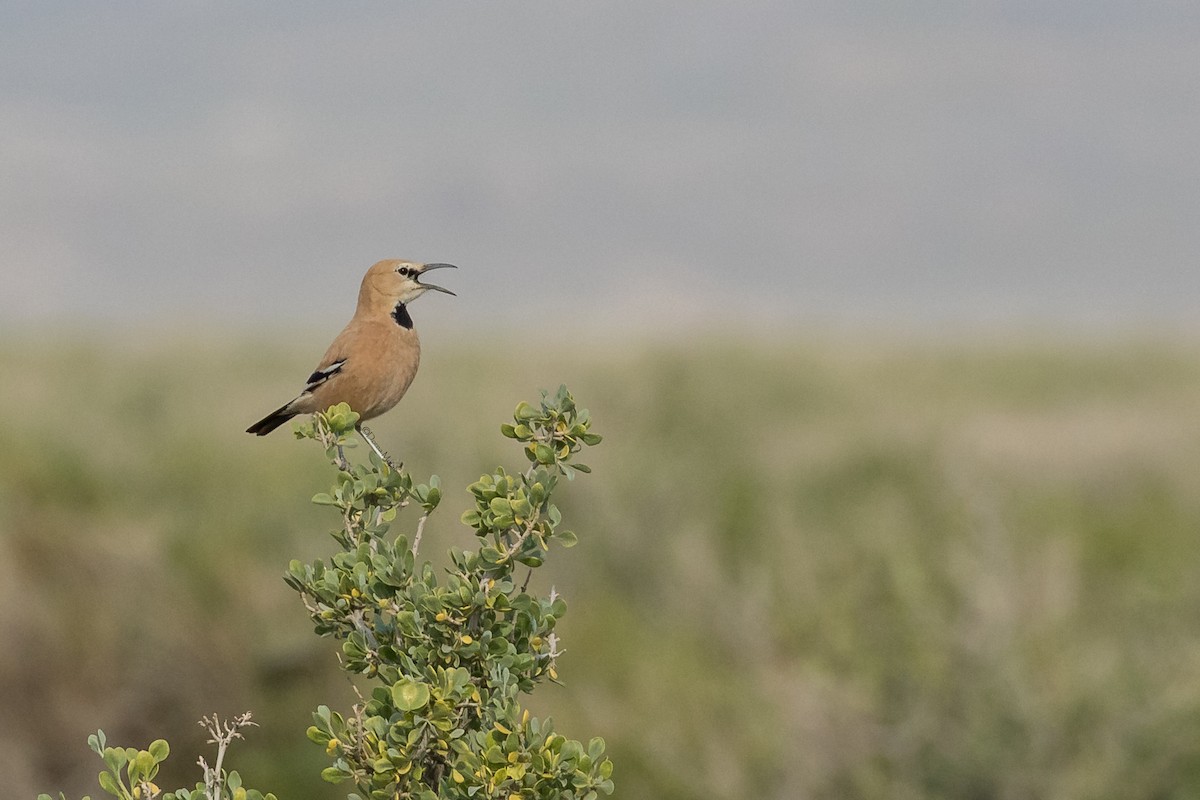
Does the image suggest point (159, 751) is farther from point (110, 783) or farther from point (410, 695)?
point (410, 695)

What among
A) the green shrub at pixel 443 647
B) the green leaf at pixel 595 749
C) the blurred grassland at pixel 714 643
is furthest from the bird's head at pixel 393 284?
the blurred grassland at pixel 714 643

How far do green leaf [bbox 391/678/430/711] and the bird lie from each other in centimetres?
156

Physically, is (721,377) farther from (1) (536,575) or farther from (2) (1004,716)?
(2) (1004,716)

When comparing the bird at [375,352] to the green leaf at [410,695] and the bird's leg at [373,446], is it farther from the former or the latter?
the green leaf at [410,695]

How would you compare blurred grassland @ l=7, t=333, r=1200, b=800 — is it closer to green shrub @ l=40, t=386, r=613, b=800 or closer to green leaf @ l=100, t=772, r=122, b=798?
green shrub @ l=40, t=386, r=613, b=800

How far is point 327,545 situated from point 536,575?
4.26 m

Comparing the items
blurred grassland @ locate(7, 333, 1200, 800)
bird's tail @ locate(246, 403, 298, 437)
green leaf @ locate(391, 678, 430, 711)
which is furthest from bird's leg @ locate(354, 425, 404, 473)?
blurred grassland @ locate(7, 333, 1200, 800)

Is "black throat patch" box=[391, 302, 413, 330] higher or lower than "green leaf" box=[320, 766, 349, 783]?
higher

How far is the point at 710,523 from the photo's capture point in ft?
86.3

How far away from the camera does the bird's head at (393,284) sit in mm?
4816

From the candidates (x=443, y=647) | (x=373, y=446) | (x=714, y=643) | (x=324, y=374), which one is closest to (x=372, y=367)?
(x=324, y=374)

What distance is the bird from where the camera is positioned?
4.68 m

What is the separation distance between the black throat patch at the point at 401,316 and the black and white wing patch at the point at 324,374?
0.22 m

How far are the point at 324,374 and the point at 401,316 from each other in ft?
1.01
